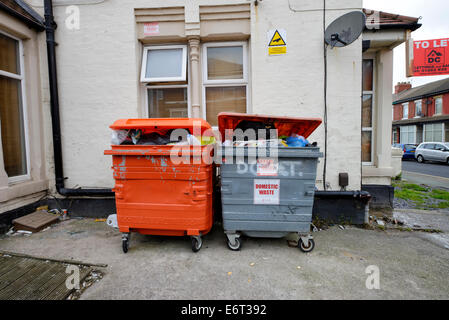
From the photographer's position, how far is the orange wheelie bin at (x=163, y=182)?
106 inches

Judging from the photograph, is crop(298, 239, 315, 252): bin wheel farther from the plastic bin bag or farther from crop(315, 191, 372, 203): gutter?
the plastic bin bag

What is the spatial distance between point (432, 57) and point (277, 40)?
11181 mm

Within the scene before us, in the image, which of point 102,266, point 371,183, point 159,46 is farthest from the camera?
point 371,183

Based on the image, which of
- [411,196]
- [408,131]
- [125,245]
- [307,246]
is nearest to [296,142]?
[307,246]

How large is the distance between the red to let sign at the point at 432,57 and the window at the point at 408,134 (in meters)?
19.2

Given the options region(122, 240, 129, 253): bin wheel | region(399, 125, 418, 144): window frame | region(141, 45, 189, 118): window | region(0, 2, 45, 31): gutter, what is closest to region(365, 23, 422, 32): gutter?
region(141, 45, 189, 118): window

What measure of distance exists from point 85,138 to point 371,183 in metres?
5.54

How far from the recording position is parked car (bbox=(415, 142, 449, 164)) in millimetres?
15094

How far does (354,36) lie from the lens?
359 cm

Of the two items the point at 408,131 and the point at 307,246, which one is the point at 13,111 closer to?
the point at 307,246

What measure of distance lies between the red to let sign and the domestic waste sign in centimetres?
964
